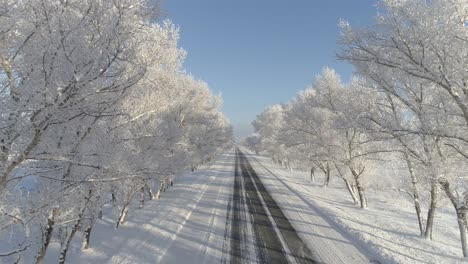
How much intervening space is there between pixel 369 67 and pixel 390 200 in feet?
76.9

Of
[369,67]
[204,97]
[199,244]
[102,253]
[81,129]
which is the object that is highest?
[204,97]

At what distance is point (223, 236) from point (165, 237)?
230 centimetres

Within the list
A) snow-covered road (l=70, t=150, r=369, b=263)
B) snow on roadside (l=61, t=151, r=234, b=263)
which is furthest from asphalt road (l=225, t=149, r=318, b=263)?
snow on roadside (l=61, t=151, r=234, b=263)

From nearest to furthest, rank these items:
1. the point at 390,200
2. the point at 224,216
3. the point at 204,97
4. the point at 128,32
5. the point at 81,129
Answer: the point at 128,32 < the point at 81,129 < the point at 224,216 < the point at 390,200 < the point at 204,97

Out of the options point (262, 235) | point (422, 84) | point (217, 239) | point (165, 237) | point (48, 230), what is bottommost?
point (165, 237)

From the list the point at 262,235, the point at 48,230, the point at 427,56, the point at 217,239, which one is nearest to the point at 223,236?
the point at 217,239

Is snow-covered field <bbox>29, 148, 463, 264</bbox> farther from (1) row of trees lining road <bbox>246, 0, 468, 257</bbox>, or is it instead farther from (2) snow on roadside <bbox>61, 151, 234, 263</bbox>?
(1) row of trees lining road <bbox>246, 0, 468, 257</bbox>

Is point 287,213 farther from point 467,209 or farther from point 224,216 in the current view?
point 467,209

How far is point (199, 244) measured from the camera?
10.7 m

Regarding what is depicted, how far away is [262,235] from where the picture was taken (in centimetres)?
1178

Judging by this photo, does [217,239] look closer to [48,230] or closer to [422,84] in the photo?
[48,230]

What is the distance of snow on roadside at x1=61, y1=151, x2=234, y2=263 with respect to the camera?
31.9 feet

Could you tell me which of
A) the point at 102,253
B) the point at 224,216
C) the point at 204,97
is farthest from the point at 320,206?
the point at 204,97

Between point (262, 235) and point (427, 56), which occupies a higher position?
point (427, 56)
